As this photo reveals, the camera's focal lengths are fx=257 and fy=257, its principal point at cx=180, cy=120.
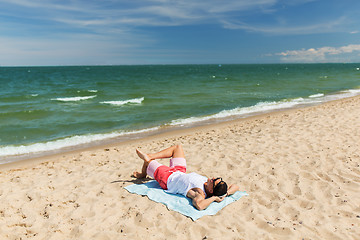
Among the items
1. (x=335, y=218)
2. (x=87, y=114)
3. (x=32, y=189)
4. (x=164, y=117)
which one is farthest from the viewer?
(x=87, y=114)

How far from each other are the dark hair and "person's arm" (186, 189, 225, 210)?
9 centimetres

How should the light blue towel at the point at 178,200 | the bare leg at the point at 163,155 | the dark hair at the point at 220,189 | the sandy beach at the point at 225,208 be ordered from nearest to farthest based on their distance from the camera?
the sandy beach at the point at 225,208, the light blue towel at the point at 178,200, the dark hair at the point at 220,189, the bare leg at the point at 163,155

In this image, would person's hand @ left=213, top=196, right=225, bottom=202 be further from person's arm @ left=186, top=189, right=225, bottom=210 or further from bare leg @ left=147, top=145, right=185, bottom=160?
bare leg @ left=147, top=145, right=185, bottom=160

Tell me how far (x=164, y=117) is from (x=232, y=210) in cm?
1008

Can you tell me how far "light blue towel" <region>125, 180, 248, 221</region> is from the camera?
13.6 ft

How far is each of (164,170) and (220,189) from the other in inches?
47.9

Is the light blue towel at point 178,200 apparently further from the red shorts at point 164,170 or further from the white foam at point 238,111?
the white foam at point 238,111

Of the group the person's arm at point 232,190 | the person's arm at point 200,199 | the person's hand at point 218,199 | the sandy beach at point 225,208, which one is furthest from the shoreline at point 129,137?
the person's hand at point 218,199

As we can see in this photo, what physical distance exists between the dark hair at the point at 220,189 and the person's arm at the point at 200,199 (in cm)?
9

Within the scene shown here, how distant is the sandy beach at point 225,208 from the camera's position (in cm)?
372

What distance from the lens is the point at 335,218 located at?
3.86 meters

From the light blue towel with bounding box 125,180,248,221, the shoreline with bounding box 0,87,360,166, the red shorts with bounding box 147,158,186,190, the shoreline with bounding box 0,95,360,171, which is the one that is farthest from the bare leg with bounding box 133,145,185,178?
the shoreline with bounding box 0,87,360,166

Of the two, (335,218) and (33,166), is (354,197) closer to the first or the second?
(335,218)

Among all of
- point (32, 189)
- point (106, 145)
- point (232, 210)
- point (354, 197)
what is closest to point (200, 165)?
point (232, 210)
